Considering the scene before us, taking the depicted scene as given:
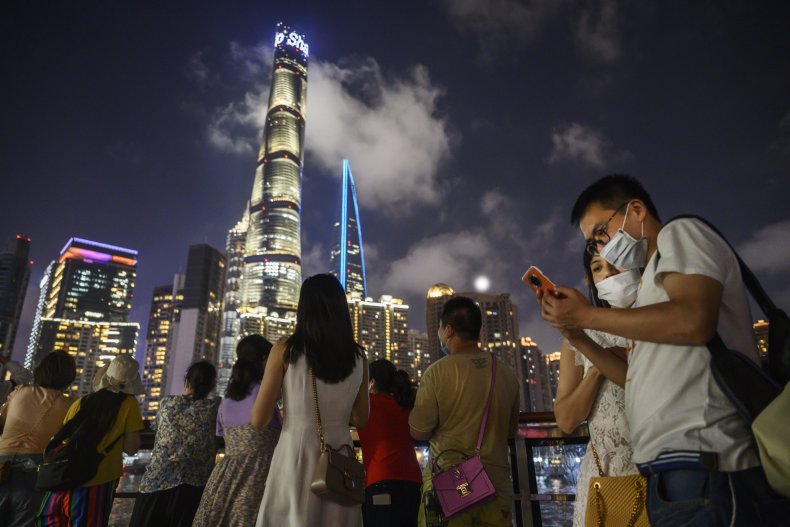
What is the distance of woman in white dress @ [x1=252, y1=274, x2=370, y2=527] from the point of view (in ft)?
7.11

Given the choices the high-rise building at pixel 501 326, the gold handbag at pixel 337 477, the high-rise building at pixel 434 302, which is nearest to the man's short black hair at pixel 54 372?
the gold handbag at pixel 337 477

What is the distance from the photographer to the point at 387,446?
283cm

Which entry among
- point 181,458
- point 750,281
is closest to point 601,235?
point 750,281

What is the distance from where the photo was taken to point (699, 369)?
1162 mm

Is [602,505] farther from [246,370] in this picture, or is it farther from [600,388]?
[246,370]

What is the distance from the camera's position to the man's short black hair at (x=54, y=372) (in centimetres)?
356

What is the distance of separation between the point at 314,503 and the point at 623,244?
1744 mm

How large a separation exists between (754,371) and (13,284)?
153729 millimetres

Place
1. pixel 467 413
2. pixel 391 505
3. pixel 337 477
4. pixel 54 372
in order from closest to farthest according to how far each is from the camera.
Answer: pixel 337 477
pixel 467 413
pixel 391 505
pixel 54 372

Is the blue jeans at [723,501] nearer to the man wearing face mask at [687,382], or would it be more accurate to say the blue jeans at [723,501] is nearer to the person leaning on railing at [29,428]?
the man wearing face mask at [687,382]

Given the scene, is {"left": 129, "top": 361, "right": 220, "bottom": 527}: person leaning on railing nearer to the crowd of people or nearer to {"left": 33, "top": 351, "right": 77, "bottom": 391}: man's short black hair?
the crowd of people

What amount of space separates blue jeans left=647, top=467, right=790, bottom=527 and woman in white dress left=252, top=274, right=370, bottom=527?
5.02ft

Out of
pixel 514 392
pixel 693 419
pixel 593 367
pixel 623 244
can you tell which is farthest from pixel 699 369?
pixel 514 392

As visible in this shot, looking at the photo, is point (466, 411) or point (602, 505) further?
point (466, 411)
